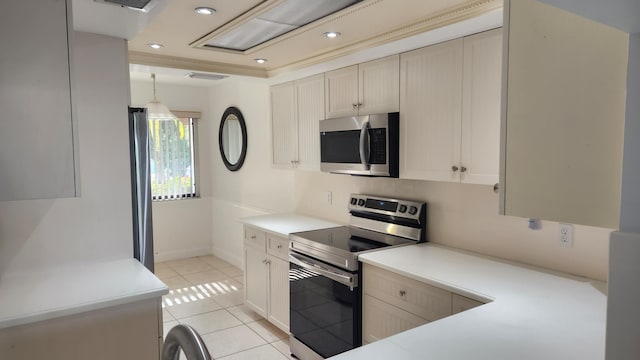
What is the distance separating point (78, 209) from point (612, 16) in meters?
2.43

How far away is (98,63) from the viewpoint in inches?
87.9

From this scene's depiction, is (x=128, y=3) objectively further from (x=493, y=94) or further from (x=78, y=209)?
(x=493, y=94)

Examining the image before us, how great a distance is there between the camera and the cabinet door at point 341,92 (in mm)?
3020

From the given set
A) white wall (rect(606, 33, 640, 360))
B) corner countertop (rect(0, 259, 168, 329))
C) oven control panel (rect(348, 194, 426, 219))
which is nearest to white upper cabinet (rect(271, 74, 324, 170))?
oven control panel (rect(348, 194, 426, 219))

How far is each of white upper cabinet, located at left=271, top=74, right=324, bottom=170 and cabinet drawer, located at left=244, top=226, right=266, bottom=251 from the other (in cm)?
68

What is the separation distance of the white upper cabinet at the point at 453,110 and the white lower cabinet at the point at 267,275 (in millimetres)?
1285

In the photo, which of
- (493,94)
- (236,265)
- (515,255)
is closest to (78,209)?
(493,94)

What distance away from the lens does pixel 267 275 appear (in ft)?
11.5

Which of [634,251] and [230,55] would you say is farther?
[230,55]

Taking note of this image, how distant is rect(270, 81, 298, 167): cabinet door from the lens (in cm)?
369

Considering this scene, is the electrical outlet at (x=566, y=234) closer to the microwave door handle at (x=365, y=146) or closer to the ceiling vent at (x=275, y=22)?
the microwave door handle at (x=365, y=146)

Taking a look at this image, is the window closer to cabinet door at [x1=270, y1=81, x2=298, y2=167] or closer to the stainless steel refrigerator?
cabinet door at [x1=270, y1=81, x2=298, y2=167]

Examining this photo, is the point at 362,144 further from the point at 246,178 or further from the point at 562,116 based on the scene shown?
the point at 246,178

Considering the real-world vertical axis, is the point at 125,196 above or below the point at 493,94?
below
